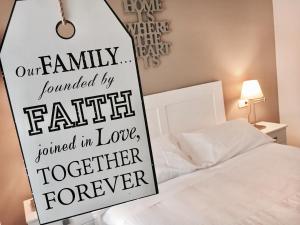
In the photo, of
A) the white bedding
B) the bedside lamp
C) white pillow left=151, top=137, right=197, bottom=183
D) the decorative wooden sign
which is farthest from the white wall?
white pillow left=151, top=137, right=197, bottom=183

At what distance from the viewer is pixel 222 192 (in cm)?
178


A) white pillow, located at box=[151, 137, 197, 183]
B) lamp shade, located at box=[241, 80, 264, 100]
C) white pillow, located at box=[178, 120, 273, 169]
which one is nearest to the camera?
white pillow, located at box=[151, 137, 197, 183]

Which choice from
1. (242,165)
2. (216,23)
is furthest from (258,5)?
(242,165)

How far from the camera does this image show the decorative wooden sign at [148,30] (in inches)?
94.1

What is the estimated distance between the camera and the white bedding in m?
1.50

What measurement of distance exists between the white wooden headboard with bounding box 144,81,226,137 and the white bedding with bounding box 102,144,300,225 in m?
0.60

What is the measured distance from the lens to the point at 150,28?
2.47 meters

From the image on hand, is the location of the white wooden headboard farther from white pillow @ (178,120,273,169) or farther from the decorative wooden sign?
the decorative wooden sign

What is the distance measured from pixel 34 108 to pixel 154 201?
4.81 feet

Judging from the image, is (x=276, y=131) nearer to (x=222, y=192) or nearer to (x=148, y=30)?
(x=222, y=192)

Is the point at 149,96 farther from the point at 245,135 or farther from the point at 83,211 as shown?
the point at 83,211

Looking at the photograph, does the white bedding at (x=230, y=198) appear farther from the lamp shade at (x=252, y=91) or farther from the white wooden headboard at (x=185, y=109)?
the lamp shade at (x=252, y=91)

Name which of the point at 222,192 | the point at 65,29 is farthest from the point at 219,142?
the point at 65,29

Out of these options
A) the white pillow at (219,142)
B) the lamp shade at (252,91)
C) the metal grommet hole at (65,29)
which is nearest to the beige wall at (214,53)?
the lamp shade at (252,91)
